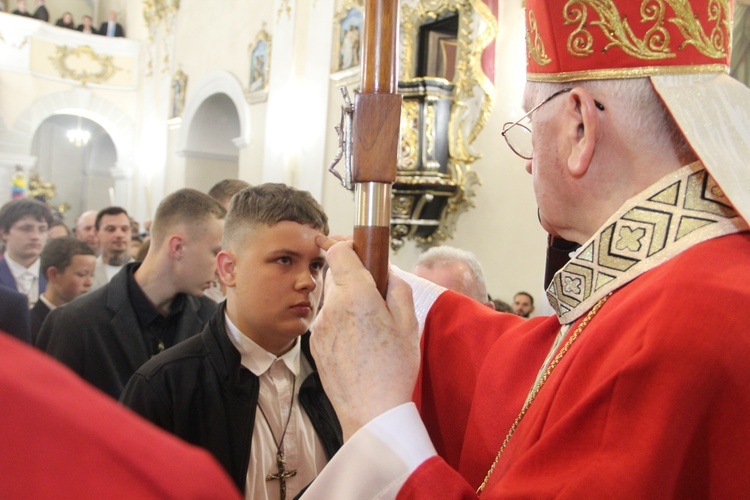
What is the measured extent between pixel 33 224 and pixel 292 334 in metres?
3.62

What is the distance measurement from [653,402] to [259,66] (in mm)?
9891

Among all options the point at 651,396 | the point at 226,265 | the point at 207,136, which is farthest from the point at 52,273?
the point at 207,136

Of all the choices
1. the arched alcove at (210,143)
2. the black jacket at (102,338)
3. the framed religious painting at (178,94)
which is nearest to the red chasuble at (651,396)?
the black jacket at (102,338)

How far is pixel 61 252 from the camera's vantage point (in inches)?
160

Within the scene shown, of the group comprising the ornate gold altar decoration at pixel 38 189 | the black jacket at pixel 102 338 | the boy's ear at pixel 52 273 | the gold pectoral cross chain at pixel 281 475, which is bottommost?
the gold pectoral cross chain at pixel 281 475

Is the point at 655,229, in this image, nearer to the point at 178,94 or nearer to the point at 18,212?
the point at 18,212

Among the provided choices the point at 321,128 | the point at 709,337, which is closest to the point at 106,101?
the point at 321,128

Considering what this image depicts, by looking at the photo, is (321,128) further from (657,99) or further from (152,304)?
Result: (657,99)

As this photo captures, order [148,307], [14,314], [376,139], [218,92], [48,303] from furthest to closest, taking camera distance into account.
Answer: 1. [218,92]
2. [48,303]
3. [148,307]
4. [14,314]
5. [376,139]

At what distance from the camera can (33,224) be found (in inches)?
191

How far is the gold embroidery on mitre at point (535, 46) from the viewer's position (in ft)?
4.36

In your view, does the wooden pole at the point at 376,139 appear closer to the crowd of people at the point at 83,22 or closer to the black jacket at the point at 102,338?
the black jacket at the point at 102,338

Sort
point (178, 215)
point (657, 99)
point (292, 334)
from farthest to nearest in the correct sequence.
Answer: point (178, 215)
point (292, 334)
point (657, 99)

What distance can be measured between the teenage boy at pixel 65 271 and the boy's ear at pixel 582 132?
133 inches
